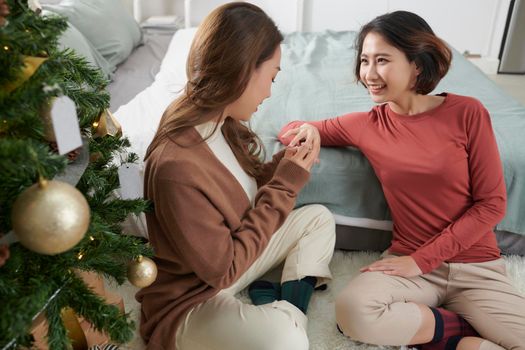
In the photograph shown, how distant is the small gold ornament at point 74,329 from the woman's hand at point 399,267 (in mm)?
734

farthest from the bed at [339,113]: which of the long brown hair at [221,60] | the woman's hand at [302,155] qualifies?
the long brown hair at [221,60]

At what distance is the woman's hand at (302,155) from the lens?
1.13m

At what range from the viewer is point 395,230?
1.35 m

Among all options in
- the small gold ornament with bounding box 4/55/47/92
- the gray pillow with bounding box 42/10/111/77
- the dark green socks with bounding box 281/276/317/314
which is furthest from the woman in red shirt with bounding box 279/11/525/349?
the gray pillow with bounding box 42/10/111/77

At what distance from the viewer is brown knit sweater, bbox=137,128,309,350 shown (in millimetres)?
928

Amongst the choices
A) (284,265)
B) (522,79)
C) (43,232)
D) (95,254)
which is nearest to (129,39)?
(284,265)

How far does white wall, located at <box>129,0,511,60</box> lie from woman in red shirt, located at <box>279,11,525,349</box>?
2275 millimetres

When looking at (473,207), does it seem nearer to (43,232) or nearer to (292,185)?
(292,185)

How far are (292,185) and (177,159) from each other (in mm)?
304

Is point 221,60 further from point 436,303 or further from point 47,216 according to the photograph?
point 436,303

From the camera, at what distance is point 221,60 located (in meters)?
0.95

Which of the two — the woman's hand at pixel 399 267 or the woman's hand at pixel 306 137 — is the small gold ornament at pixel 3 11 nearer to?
the woman's hand at pixel 306 137

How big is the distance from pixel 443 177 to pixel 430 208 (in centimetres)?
9

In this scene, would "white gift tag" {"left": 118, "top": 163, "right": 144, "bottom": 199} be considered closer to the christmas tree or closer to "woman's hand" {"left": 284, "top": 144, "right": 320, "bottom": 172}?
the christmas tree
